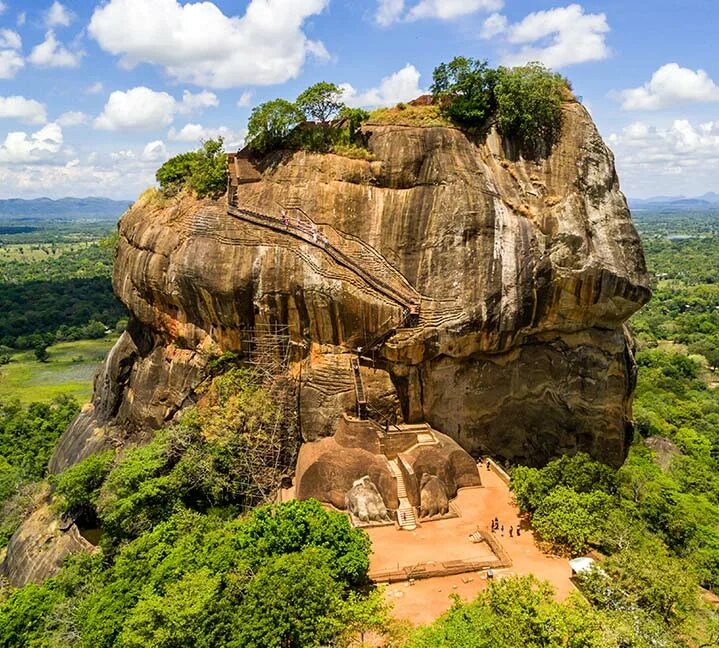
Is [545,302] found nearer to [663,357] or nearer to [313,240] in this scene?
[313,240]

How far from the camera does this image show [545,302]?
2531 cm

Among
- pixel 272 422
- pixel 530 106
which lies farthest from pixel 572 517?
pixel 530 106

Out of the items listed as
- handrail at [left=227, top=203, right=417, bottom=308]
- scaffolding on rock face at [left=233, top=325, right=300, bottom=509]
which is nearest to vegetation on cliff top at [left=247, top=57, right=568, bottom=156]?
handrail at [left=227, top=203, right=417, bottom=308]

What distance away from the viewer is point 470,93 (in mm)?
26938

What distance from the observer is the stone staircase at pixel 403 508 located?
71.1ft

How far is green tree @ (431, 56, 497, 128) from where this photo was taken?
26.5 meters

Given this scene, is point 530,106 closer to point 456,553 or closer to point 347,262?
point 347,262

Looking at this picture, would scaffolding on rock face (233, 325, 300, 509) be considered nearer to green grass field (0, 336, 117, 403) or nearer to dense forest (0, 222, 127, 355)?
green grass field (0, 336, 117, 403)

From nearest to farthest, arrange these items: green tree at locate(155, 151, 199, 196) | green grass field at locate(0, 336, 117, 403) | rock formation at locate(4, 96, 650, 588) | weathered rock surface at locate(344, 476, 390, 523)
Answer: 1. weathered rock surface at locate(344, 476, 390, 523)
2. rock formation at locate(4, 96, 650, 588)
3. green tree at locate(155, 151, 199, 196)
4. green grass field at locate(0, 336, 117, 403)

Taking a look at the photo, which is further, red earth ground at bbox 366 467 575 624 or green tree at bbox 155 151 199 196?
green tree at bbox 155 151 199 196

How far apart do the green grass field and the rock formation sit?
39.2 m

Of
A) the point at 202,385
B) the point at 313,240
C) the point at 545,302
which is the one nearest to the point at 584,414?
the point at 545,302

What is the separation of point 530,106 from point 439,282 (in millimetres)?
9544

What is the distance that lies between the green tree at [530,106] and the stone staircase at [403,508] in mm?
16337
